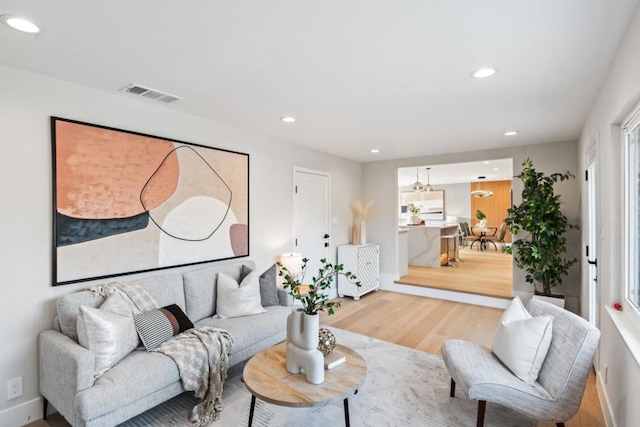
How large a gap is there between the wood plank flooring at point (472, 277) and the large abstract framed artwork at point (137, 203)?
369 centimetres

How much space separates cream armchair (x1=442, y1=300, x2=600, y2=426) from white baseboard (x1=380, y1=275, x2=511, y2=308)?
2983mm

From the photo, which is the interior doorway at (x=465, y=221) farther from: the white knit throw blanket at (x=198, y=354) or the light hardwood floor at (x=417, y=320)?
the white knit throw blanket at (x=198, y=354)

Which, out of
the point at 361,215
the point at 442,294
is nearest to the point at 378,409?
the point at 442,294

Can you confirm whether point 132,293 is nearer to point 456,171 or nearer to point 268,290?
point 268,290

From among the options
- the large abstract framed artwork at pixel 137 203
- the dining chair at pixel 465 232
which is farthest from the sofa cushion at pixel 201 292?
the dining chair at pixel 465 232

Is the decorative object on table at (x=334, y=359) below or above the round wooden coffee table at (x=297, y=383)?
above

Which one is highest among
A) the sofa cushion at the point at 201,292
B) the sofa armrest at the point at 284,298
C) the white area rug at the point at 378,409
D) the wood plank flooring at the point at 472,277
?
the sofa cushion at the point at 201,292

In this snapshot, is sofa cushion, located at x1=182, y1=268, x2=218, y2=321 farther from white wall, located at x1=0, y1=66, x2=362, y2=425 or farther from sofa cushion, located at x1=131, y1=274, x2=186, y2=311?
white wall, located at x1=0, y1=66, x2=362, y2=425

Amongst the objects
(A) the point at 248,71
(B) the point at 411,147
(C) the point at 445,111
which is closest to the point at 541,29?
(C) the point at 445,111

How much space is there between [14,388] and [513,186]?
588cm

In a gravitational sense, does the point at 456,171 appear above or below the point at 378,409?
above

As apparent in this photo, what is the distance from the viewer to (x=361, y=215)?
19.3 ft

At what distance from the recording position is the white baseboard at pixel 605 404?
2113mm

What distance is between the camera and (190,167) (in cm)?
325
